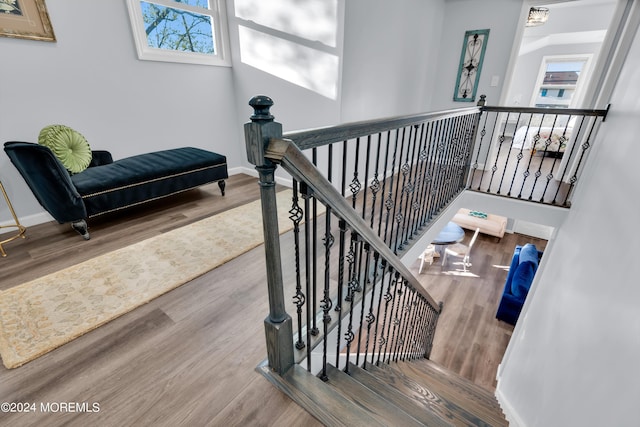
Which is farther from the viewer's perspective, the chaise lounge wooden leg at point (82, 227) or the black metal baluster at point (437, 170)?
the chaise lounge wooden leg at point (82, 227)

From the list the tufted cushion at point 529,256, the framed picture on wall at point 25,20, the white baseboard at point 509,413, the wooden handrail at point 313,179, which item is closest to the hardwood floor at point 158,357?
the wooden handrail at point 313,179

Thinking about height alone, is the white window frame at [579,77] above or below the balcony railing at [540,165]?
above

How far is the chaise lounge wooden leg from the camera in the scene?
2.32 meters

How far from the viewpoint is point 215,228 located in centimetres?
261

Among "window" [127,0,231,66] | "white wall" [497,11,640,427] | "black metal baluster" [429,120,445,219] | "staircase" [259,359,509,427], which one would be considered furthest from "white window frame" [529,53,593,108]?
"window" [127,0,231,66]

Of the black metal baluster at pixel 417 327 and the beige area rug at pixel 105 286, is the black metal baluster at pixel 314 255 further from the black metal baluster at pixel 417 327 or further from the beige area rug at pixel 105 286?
the black metal baluster at pixel 417 327

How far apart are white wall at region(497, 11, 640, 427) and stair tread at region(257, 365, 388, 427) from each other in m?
1.05

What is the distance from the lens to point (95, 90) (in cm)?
275

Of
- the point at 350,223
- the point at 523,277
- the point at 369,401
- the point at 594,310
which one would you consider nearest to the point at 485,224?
the point at 523,277

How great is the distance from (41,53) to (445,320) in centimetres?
540

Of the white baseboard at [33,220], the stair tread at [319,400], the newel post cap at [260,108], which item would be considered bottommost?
the white baseboard at [33,220]

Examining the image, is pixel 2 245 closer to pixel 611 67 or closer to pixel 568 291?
pixel 568 291

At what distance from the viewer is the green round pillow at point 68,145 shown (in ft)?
7.73

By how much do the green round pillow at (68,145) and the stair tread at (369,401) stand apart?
2.73m
